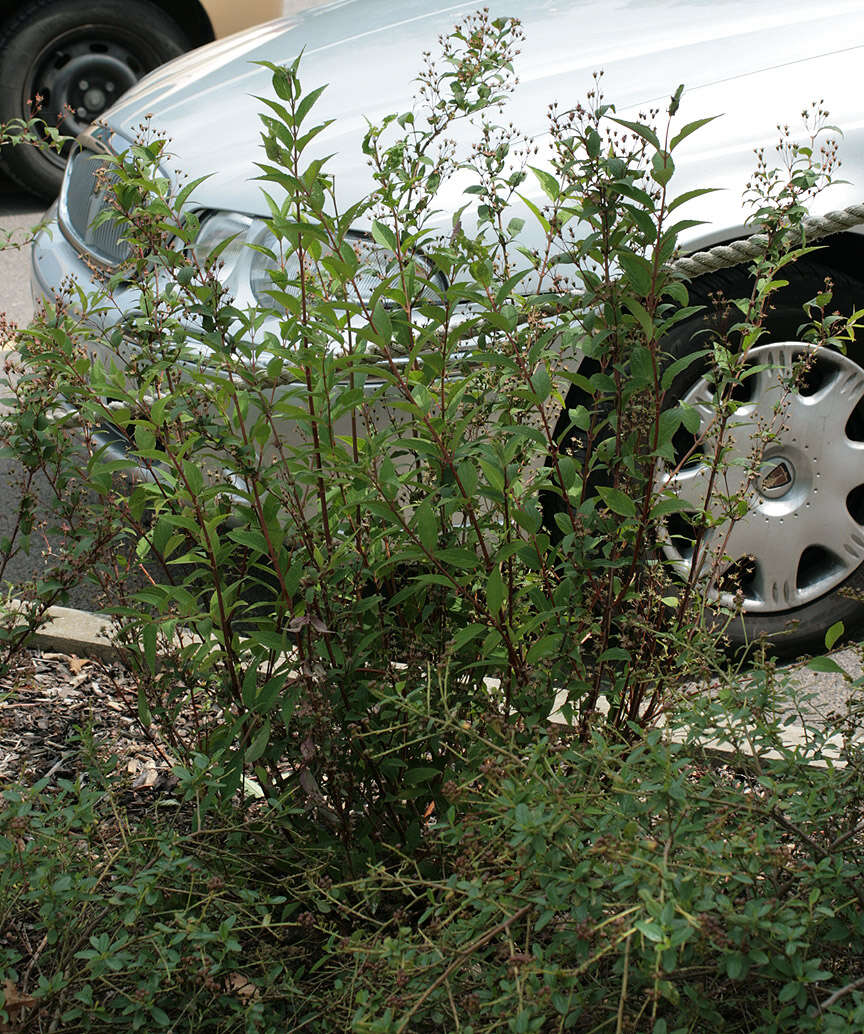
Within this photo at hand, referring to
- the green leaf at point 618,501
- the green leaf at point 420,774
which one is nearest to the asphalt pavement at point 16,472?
the green leaf at point 618,501

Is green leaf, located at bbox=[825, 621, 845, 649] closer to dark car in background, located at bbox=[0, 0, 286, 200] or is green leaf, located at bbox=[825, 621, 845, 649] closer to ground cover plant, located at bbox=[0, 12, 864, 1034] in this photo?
ground cover plant, located at bbox=[0, 12, 864, 1034]

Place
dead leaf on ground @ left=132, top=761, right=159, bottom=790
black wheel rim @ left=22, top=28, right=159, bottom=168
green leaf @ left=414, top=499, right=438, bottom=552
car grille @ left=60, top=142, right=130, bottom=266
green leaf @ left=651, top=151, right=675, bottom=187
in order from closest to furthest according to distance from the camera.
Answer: green leaf @ left=651, top=151, right=675, bottom=187 < green leaf @ left=414, top=499, right=438, bottom=552 < dead leaf on ground @ left=132, top=761, right=159, bottom=790 < car grille @ left=60, top=142, right=130, bottom=266 < black wheel rim @ left=22, top=28, right=159, bottom=168

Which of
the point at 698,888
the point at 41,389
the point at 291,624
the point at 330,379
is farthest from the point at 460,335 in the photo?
the point at 698,888

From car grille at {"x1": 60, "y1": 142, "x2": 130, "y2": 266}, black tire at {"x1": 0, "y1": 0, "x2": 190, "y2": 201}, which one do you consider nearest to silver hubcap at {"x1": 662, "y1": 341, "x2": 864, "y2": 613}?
car grille at {"x1": 60, "y1": 142, "x2": 130, "y2": 266}

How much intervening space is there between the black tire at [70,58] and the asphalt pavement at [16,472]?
0.27 m

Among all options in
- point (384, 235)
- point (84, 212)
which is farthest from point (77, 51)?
point (384, 235)

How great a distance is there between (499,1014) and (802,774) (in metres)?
0.59

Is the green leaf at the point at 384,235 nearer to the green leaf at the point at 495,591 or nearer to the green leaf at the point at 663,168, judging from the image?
the green leaf at the point at 663,168

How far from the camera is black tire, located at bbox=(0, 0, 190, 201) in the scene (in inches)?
268

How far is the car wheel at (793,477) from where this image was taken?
10.7 feet

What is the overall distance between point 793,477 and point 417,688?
177cm

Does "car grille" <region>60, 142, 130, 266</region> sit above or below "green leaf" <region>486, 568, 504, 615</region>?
above

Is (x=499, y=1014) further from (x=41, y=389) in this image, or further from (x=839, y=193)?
(x=839, y=193)

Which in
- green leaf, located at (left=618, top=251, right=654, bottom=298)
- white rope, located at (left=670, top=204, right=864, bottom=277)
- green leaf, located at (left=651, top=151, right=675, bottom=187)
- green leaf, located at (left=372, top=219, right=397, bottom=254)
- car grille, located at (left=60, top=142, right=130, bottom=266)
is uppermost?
car grille, located at (left=60, top=142, right=130, bottom=266)
